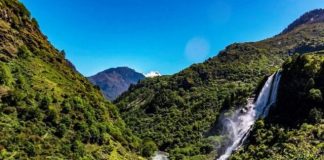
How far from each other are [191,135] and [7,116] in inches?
3477

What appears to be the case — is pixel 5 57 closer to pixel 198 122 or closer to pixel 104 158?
pixel 104 158

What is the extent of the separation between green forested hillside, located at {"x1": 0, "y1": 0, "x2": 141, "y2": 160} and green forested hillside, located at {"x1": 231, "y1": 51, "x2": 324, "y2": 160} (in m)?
33.5

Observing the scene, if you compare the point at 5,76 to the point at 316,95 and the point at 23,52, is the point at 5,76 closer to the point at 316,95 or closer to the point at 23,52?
the point at 23,52

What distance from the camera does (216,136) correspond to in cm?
13950

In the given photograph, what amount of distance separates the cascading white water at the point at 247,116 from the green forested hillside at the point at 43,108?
87.5 feet

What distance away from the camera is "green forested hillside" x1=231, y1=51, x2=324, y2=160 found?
313ft

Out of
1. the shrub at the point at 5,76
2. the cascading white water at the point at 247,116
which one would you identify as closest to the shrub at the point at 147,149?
the cascading white water at the point at 247,116

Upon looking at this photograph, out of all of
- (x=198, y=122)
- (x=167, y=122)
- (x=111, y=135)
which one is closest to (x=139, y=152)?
(x=111, y=135)

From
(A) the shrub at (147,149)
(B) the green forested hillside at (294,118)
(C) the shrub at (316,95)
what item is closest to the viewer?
(B) the green forested hillside at (294,118)

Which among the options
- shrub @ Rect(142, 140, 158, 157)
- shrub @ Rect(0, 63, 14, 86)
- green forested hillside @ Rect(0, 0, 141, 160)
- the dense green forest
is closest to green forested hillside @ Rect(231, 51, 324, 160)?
the dense green forest

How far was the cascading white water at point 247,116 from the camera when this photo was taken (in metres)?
122

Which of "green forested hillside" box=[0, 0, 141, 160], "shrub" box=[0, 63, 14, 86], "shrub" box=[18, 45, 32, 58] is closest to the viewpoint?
"green forested hillside" box=[0, 0, 141, 160]

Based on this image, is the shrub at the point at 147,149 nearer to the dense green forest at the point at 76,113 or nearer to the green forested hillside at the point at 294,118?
the dense green forest at the point at 76,113

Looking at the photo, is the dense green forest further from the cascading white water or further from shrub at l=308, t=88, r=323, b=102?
the cascading white water
